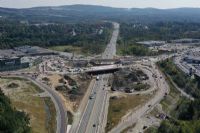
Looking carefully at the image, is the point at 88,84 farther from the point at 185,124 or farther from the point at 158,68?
the point at 185,124

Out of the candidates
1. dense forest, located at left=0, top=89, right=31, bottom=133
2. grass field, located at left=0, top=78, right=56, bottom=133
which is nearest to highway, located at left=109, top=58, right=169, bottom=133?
grass field, located at left=0, top=78, right=56, bottom=133

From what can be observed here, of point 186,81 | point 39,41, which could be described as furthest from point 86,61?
point 39,41

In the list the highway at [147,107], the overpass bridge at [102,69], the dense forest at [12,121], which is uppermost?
the dense forest at [12,121]

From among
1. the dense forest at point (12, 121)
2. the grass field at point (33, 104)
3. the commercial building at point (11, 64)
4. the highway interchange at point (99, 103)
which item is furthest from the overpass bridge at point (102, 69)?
the dense forest at point (12, 121)

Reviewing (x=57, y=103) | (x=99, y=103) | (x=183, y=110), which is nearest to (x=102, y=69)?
(x=99, y=103)

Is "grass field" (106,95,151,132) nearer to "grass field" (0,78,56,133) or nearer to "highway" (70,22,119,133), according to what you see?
"highway" (70,22,119,133)

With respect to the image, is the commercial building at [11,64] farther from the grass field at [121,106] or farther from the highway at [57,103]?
the grass field at [121,106]

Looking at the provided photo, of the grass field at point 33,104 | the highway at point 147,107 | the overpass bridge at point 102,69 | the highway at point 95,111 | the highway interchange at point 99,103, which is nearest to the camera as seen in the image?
the grass field at point 33,104
